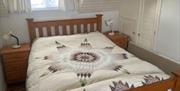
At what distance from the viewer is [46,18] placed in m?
3.27

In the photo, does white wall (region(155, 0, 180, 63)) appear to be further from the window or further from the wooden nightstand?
the window

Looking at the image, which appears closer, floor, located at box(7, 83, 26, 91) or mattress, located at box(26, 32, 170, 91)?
mattress, located at box(26, 32, 170, 91)

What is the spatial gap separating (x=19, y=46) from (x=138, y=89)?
7.35ft

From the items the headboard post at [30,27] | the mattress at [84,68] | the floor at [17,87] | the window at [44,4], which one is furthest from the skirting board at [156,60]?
the floor at [17,87]

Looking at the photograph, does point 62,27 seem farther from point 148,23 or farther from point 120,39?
point 148,23

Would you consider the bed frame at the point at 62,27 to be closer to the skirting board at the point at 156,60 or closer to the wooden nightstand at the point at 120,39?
the wooden nightstand at the point at 120,39

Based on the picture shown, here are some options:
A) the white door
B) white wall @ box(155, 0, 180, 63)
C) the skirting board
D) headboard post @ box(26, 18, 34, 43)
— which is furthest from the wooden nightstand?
headboard post @ box(26, 18, 34, 43)

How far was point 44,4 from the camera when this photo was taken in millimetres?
3338

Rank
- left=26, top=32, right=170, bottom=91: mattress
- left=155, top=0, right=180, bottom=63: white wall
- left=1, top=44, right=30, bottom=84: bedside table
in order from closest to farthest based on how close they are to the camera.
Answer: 1. left=26, top=32, right=170, bottom=91: mattress
2. left=155, top=0, right=180, bottom=63: white wall
3. left=1, top=44, right=30, bottom=84: bedside table

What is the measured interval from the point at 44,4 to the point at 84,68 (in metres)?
1.80

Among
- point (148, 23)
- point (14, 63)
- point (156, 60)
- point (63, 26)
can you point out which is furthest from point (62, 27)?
point (156, 60)

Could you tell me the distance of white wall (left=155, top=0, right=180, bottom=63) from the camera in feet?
8.31

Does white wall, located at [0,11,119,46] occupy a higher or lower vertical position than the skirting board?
higher

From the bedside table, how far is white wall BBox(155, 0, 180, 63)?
2.05m
